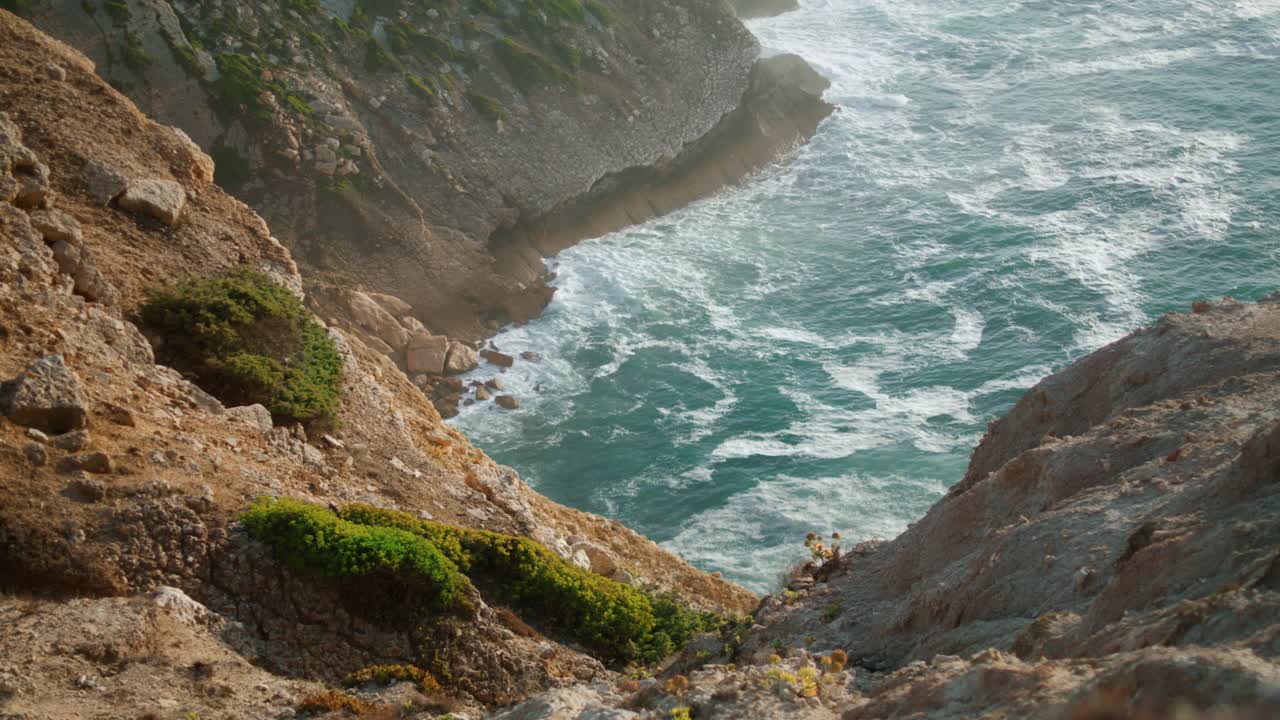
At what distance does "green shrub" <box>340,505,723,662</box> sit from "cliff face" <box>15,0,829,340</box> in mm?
21453

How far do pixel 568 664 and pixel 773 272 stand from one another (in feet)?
97.8

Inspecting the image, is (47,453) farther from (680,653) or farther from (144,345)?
(680,653)

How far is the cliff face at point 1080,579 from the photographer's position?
27.0 ft

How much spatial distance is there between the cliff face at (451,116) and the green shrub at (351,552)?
22.4m

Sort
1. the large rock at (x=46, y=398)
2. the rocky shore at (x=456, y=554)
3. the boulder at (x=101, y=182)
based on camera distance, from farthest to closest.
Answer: the boulder at (x=101, y=182) < the large rock at (x=46, y=398) < the rocky shore at (x=456, y=554)

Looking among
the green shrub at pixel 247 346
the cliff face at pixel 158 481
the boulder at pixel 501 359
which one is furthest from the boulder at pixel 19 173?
the boulder at pixel 501 359

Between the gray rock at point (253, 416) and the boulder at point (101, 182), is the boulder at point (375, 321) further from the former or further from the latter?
the gray rock at point (253, 416)

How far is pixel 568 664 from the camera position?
17.0 meters

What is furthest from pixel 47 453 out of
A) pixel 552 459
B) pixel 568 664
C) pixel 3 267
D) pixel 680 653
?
pixel 552 459

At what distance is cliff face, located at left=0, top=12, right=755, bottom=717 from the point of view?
1379 centimetres

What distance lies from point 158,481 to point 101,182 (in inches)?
383

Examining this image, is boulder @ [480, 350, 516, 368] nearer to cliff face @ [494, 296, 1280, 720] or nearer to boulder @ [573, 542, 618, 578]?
boulder @ [573, 542, 618, 578]

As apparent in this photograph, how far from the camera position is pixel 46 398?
15828mm

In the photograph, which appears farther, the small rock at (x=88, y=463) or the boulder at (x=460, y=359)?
the boulder at (x=460, y=359)
